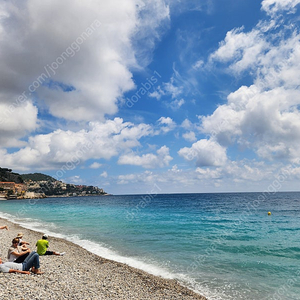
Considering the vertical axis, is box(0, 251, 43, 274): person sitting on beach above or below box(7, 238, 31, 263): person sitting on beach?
below

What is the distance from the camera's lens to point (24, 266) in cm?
985

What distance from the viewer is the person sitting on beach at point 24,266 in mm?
9508

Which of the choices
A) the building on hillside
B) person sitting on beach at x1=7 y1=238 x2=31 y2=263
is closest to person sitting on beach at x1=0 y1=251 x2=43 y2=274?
person sitting on beach at x1=7 y1=238 x2=31 y2=263

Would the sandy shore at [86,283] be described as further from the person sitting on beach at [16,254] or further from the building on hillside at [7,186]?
the building on hillside at [7,186]

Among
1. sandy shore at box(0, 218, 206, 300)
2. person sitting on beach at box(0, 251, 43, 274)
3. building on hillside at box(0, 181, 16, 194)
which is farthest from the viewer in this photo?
building on hillside at box(0, 181, 16, 194)

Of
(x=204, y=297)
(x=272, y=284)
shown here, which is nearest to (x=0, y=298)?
(x=204, y=297)

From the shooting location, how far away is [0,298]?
7.04 metres

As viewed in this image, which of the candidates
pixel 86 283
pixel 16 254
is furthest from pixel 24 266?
pixel 86 283

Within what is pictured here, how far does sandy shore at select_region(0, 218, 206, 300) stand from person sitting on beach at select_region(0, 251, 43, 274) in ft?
1.25

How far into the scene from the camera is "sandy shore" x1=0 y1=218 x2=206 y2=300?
319 inches

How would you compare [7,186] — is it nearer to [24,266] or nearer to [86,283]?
[24,266]

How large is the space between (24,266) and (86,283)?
9.58 ft

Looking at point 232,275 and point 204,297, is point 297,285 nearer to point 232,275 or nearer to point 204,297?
point 232,275

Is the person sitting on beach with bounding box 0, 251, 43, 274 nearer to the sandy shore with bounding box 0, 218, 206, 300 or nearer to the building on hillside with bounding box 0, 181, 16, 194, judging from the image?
the sandy shore with bounding box 0, 218, 206, 300
